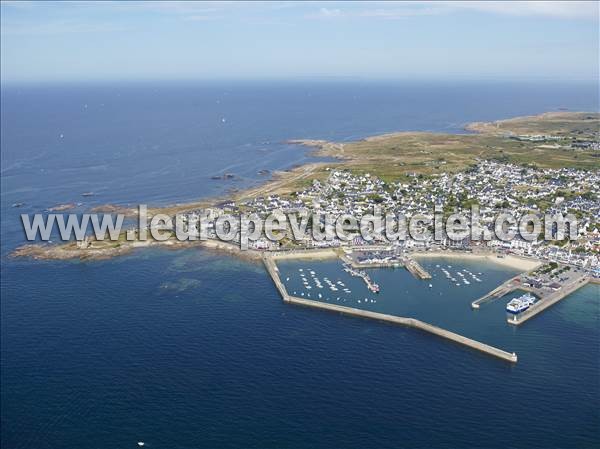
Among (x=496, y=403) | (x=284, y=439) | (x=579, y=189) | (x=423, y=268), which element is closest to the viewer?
(x=284, y=439)

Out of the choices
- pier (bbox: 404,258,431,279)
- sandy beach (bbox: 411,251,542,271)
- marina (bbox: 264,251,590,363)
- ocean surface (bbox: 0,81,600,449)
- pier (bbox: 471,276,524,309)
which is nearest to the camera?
ocean surface (bbox: 0,81,600,449)

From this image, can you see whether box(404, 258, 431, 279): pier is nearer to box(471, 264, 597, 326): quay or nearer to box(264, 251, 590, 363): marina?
box(264, 251, 590, 363): marina

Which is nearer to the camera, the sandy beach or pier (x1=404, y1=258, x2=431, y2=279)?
pier (x1=404, y1=258, x2=431, y2=279)

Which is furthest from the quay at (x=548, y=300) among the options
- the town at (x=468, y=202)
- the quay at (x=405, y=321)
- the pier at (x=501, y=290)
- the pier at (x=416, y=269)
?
the pier at (x=416, y=269)

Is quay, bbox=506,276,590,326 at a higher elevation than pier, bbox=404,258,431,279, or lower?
lower

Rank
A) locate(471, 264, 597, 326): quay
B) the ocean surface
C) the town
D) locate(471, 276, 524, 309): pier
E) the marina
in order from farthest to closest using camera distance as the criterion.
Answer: the town → locate(471, 276, 524, 309): pier → locate(471, 264, 597, 326): quay → the marina → the ocean surface

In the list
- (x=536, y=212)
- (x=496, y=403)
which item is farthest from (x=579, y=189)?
(x=496, y=403)

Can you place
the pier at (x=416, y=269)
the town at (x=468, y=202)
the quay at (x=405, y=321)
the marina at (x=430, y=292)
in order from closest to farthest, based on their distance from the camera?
1. the quay at (x=405, y=321)
2. the marina at (x=430, y=292)
3. the pier at (x=416, y=269)
4. the town at (x=468, y=202)

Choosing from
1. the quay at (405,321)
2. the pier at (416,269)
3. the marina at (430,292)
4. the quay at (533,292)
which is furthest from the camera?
the pier at (416,269)

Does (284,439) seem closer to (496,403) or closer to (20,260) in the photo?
(496,403)

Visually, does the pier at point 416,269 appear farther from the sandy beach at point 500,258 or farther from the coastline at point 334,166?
the coastline at point 334,166

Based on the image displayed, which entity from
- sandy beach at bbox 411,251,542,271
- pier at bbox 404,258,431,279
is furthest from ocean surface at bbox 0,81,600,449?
sandy beach at bbox 411,251,542,271
